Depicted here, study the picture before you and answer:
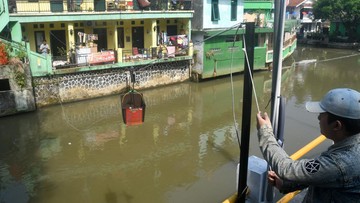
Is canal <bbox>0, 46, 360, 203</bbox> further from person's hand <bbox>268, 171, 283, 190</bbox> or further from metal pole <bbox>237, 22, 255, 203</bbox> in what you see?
person's hand <bbox>268, 171, 283, 190</bbox>

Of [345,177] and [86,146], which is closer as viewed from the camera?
[345,177]

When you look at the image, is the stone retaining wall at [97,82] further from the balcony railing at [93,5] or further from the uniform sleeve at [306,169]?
the uniform sleeve at [306,169]

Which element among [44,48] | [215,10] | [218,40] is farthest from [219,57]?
[44,48]

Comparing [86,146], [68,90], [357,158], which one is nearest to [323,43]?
[68,90]

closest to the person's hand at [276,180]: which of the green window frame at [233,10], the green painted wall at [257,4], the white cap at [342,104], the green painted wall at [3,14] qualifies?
the white cap at [342,104]

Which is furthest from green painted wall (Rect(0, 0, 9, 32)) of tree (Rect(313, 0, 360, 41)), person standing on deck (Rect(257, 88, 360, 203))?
tree (Rect(313, 0, 360, 41))

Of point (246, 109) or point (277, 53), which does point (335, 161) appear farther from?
point (246, 109)

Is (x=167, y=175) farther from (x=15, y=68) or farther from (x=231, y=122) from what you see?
(x=15, y=68)

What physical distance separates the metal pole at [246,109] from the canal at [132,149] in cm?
173

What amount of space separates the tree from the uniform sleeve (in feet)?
136

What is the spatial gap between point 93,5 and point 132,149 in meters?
10.2

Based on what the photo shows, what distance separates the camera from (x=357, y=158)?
2059 mm

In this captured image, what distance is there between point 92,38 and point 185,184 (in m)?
11.8

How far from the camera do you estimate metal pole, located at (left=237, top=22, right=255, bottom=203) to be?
391 centimetres
